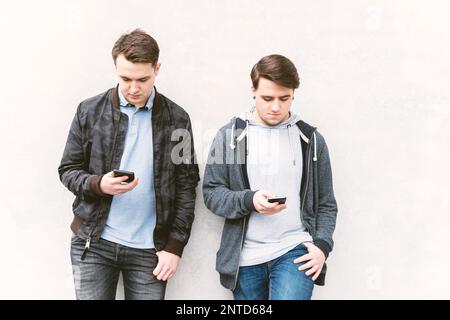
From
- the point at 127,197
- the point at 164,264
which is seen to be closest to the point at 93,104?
the point at 127,197

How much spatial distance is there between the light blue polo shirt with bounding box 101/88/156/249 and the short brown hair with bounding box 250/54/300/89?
60 cm

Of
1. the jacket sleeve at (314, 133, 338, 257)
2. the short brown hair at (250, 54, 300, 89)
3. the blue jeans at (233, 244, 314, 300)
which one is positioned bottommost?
the blue jeans at (233, 244, 314, 300)

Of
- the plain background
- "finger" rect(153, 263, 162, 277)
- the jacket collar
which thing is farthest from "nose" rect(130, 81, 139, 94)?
"finger" rect(153, 263, 162, 277)

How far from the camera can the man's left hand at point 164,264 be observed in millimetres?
2703

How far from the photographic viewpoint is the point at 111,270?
2705 mm

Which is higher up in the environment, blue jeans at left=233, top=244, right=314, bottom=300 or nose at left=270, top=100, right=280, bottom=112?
nose at left=270, top=100, right=280, bottom=112

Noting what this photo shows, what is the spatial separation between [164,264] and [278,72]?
1.17 metres

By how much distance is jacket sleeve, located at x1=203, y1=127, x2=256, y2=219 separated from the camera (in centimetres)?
261

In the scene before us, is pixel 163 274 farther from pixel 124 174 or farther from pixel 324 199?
pixel 324 199

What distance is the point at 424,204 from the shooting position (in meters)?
3.18

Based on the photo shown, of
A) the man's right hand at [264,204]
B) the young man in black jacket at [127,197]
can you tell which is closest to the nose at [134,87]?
the young man in black jacket at [127,197]

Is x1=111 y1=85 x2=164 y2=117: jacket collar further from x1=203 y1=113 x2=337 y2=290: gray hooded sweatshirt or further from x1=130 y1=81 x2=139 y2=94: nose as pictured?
x1=203 y1=113 x2=337 y2=290: gray hooded sweatshirt

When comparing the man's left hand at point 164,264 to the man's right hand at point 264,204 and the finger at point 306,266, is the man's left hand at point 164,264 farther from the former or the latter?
the finger at point 306,266

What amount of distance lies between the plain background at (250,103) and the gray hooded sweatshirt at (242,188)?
0.30 meters
